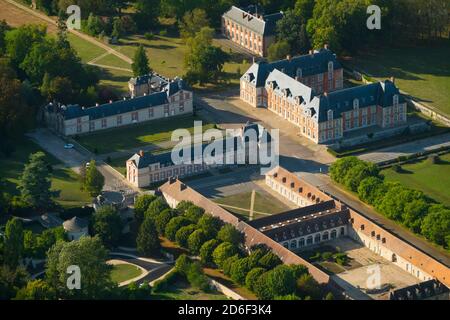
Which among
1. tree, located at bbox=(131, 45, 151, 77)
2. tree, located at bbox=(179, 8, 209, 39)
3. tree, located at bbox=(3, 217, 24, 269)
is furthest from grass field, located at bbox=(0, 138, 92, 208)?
tree, located at bbox=(179, 8, 209, 39)

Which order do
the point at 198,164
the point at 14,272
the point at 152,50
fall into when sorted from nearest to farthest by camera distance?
1. the point at 14,272
2. the point at 198,164
3. the point at 152,50

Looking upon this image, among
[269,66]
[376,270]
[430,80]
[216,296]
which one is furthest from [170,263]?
[430,80]

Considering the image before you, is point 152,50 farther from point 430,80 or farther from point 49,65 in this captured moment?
point 430,80

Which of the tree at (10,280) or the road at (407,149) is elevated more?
the road at (407,149)

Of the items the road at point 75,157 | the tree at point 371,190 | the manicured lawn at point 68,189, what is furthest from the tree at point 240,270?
the manicured lawn at point 68,189

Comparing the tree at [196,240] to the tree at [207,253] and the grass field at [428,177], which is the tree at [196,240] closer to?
the tree at [207,253]

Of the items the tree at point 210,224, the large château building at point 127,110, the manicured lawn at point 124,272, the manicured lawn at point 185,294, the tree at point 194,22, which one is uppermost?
the tree at point 194,22

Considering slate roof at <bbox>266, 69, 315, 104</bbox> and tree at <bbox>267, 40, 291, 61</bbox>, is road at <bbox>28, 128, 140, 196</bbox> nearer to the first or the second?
slate roof at <bbox>266, 69, 315, 104</bbox>

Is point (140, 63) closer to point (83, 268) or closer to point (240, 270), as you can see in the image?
point (240, 270)
